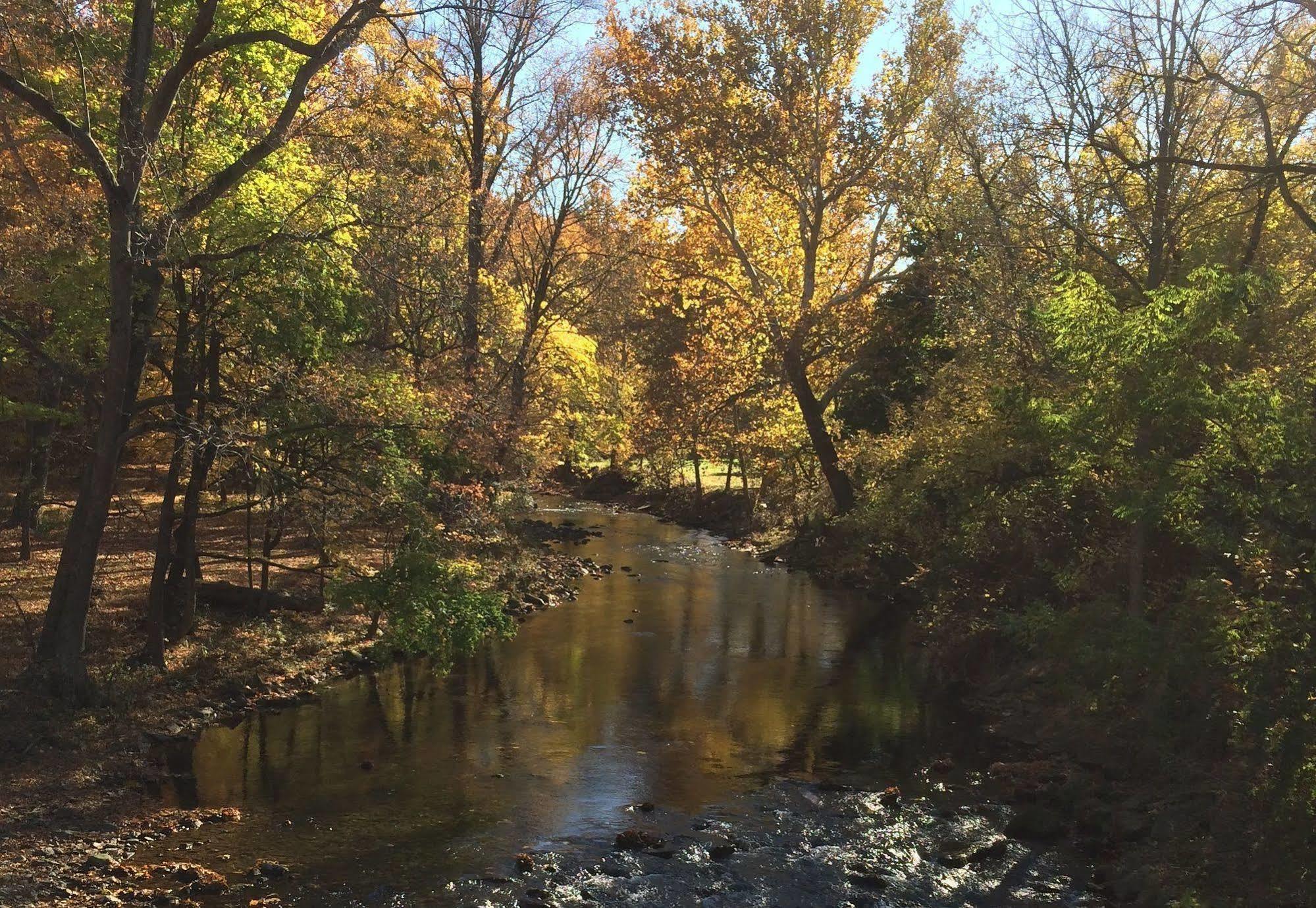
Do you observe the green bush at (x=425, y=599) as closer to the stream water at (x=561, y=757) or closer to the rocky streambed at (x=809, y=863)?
the stream water at (x=561, y=757)

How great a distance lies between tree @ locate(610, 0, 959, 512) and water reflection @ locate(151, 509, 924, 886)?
1113cm

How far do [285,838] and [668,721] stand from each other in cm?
660

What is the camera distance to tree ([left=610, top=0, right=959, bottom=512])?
29.3 metres

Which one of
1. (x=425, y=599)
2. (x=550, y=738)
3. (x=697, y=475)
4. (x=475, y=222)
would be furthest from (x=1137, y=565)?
(x=697, y=475)

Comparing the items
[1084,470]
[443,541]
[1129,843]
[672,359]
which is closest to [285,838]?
[443,541]

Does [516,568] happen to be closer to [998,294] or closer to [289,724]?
[289,724]

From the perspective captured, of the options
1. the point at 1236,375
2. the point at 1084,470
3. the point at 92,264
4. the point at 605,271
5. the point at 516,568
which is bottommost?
the point at 516,568

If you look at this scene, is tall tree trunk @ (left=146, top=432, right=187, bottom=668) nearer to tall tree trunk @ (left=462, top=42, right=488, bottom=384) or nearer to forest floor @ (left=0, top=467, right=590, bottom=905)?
forest floor @ (left=0, top=467, right=590, bottom=905)

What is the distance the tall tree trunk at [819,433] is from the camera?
3108cm

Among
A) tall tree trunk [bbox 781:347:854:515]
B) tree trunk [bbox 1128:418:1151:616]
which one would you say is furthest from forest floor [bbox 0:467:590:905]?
tree trunk [bbox 1128:418:1151:616]

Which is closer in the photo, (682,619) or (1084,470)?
(1084,470)

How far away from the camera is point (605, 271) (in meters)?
31.5

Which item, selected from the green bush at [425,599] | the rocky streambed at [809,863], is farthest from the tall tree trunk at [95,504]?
the rocky streambed at [809,863]

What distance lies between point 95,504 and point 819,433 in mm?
22231
